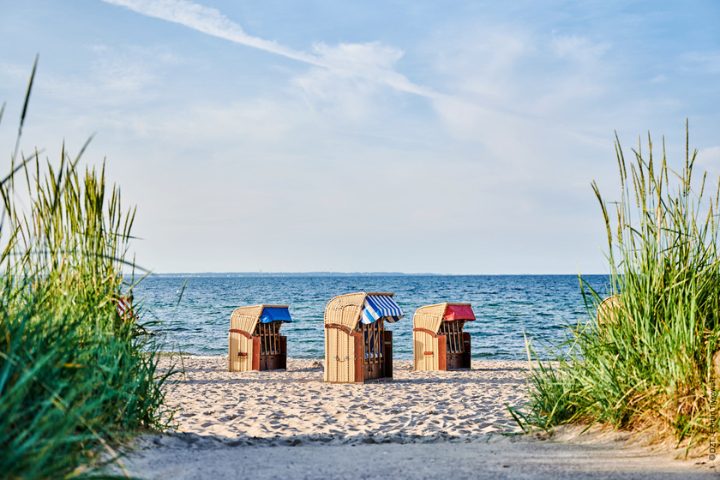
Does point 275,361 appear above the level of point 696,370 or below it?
below

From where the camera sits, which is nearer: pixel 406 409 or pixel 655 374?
pixel 655 374

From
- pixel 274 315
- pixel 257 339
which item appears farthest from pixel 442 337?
pixel 257 339

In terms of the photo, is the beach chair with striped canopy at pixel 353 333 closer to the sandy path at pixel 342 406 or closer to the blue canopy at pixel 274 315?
the sandy path at pixel 342 406

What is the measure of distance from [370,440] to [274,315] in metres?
6.37

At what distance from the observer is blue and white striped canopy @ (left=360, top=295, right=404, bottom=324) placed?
932 centimetres

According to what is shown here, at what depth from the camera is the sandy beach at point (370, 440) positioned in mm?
3699

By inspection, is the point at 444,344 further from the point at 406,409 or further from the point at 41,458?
the point at 41,458

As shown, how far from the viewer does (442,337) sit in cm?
1123

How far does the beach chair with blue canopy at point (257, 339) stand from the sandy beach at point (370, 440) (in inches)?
82.5

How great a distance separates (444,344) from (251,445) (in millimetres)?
6696

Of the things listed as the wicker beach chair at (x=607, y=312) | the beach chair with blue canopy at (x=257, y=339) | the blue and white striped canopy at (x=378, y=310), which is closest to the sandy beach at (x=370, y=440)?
the wicker beach chair at (x=607, y=312)

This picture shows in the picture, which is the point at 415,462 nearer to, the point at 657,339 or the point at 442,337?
the point at 657,339

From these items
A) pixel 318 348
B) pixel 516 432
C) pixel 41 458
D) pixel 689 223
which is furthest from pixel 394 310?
pixel 318 348

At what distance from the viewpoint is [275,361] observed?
1164cm
